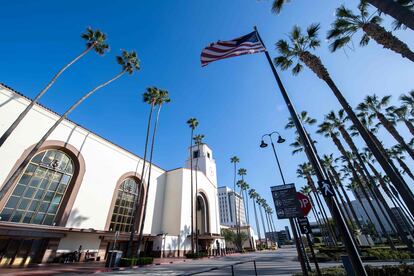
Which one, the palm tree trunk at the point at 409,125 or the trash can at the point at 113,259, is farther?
the palm tree trunk at the point at 409,125

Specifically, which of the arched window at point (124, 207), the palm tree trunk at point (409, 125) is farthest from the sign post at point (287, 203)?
the palm tree trunk at point (409, 125)

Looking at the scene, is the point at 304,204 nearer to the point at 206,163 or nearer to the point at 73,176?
the point at 73,176

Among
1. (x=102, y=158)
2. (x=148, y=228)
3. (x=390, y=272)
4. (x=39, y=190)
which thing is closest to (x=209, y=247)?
(x=148, y=228)

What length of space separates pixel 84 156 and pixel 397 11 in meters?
26.1

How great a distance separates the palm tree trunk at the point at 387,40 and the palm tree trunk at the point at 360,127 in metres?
2.90

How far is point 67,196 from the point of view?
1902 cm

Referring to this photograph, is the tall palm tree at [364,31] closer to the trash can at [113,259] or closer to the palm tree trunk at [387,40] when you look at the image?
the palm tree trunk at [387,40]

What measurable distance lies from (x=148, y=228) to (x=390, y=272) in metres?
27.0

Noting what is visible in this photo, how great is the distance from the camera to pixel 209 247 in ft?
122

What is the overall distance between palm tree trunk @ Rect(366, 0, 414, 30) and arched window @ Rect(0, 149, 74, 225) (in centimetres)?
2577

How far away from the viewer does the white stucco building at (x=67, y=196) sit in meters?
15.6

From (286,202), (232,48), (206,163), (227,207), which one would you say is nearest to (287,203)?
(286,202)

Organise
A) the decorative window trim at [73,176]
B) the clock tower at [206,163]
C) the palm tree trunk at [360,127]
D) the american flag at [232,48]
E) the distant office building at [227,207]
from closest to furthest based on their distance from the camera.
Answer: the american flag at [232,48] → the palm tree trunk at [360,127] → the decorative window trim at [73,176] → the clock tower at [206,163] → the distant office building at [227,207]

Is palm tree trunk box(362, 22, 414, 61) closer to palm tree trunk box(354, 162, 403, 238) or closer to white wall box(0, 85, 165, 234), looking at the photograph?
palm tree trunk box(354, 162, 403, 238)
